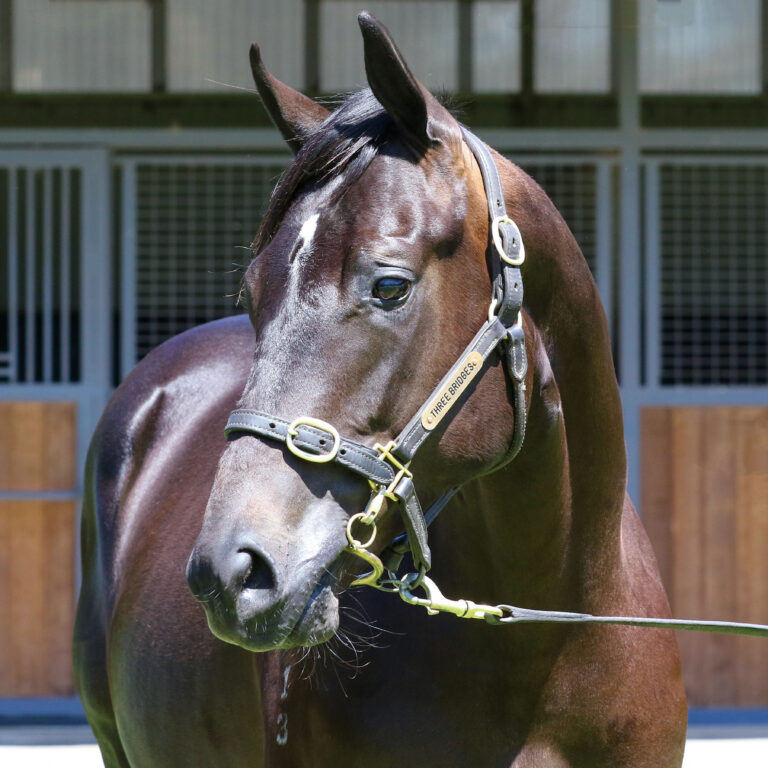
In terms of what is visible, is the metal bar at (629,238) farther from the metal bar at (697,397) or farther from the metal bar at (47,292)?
the metal bar at (47,292)

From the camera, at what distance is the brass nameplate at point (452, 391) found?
153 centimetres

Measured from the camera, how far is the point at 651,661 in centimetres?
191

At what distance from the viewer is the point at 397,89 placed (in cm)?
160

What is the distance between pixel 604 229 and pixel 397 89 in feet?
12.3

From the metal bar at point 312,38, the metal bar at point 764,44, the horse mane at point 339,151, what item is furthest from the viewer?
the metal bar at point 312,38

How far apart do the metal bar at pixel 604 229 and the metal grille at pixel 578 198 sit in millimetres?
56

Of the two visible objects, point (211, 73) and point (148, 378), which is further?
point (211, 73)

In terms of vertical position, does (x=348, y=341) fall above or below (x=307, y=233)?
below

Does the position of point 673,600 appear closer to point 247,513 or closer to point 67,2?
point 247,513

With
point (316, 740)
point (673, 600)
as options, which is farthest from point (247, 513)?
point (673, 600)

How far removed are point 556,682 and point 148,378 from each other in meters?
1.77

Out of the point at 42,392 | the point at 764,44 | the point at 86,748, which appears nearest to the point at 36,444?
the point at 42,392

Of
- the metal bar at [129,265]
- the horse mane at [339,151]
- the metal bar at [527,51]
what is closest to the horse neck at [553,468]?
the horse mane at [339,151]

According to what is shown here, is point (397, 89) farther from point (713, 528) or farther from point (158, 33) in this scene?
point (158, 33)
